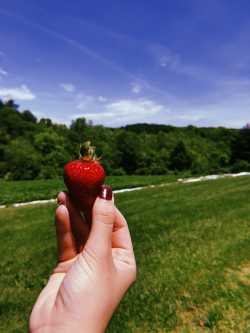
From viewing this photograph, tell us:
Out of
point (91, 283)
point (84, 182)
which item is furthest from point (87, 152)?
point (91, 283)

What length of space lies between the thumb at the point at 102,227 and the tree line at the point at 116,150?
1485 inches

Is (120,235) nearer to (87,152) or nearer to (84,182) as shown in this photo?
(84,182)

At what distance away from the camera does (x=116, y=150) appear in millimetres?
55906

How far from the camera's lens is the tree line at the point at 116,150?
46469 millimetres

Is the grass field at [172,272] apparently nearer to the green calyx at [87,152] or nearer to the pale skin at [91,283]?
the pale skin at [91,283]

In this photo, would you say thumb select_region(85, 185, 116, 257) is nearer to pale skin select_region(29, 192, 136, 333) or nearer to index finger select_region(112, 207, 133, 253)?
pale skin select_region(29, 192, 136, 333)

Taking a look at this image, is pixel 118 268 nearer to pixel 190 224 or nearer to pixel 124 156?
pixel 190 224

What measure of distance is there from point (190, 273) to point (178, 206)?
646 cm

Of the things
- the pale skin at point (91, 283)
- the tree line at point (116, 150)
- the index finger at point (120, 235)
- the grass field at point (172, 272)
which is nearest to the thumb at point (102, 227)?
the pale skin at point (91, 283)

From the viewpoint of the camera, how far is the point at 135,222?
945 cm

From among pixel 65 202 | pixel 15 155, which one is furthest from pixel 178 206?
pixel 15 155

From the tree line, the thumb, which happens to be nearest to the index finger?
the thumb

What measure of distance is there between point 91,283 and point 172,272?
434 cm

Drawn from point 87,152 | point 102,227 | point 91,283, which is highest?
point 87,152
